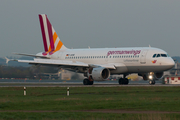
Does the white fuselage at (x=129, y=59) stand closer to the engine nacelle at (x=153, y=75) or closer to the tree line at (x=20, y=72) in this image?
the engine nacelle at (x=153, y=75)

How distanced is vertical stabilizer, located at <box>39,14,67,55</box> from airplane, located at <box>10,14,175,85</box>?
4.67 ft

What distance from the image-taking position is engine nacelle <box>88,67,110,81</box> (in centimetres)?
4841

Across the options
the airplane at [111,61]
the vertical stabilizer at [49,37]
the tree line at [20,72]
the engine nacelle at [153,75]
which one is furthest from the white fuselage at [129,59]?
the tree line at [20,72]

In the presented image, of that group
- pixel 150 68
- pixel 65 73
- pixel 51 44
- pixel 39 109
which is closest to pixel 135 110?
pixel 39 109

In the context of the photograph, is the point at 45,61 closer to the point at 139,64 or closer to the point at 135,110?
the point at 139,64

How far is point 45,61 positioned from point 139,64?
13.5m

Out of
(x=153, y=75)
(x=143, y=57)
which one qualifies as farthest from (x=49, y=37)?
(x=153, y=75)

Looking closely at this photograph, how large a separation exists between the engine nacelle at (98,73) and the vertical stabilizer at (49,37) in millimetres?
Result: 10951

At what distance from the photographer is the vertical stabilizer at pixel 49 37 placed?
197 feet

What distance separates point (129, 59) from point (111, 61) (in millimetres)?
3062

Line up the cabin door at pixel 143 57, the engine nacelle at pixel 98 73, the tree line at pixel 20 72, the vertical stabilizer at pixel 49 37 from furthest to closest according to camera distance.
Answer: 1. the tree line at pixel 20 72
2. the vertical stabilizer at pixel 49 37
3. the engine nacelle at pixel 98 73
4. the cabin door at pixel 143 57

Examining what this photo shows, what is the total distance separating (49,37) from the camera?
2376 inches

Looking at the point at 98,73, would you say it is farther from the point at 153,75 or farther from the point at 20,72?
the point at 20,72

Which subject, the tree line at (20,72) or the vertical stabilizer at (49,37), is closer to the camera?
the vertical stabilizer at (49,37)
